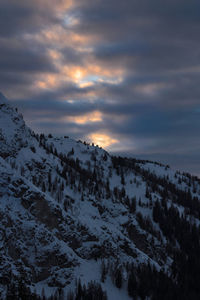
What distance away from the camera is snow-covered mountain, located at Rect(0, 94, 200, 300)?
185 ft

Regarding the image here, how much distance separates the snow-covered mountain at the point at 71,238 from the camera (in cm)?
5625

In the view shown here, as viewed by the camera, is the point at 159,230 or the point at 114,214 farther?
the point at 159,230

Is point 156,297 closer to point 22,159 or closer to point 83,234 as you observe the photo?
point 83,234

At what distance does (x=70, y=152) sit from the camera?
153 m

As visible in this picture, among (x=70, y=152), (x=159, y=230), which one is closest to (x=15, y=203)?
(x=159, y=230)

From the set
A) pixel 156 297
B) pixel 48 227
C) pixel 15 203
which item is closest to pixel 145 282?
pixel 156 297

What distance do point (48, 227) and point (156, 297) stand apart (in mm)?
31150

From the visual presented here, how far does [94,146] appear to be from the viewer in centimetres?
16725

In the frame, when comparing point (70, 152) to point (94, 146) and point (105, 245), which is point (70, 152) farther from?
point (105, 245)

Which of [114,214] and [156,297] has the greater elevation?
[114,214]

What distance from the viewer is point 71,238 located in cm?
6656

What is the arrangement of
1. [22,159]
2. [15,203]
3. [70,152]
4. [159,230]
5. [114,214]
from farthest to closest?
[70,152] → [159,230] → [114,214] → [22,159] → [15,203]

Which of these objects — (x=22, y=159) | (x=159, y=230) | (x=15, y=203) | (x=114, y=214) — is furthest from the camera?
(x=159, y=230)

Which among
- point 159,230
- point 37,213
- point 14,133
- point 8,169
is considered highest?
point 14,133
